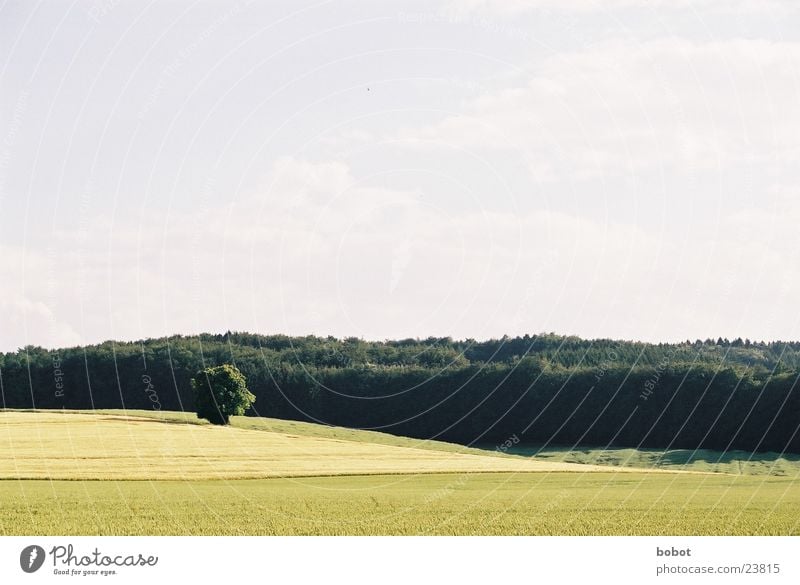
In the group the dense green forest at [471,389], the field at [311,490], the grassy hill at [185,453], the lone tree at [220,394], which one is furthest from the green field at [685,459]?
the lone tree at [220,394]

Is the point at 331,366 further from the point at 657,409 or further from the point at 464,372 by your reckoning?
the point at 657,409

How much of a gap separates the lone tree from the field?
11786 mm

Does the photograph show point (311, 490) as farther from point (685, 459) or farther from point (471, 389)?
point (471, 389)

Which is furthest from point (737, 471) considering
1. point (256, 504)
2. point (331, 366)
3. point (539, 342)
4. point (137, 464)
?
point (539, 342)

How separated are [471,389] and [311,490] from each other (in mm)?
94700

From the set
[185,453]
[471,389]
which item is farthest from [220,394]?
[471,389]

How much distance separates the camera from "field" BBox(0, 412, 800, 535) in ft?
109

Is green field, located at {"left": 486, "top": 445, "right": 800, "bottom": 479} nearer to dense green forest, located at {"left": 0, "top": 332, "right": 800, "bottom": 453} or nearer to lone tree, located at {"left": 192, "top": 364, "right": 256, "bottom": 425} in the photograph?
dense green forest, located at {"left": 0, "top": 332, "right": 800, "bottom": 453}

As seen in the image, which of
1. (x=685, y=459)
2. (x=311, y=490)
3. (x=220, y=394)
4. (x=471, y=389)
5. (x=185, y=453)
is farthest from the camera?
(x=471, y=389)

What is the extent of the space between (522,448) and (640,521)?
83772mm

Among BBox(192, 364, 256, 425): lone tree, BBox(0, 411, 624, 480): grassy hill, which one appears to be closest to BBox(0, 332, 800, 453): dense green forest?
BBox(192, 364, 256, 425): lone tree

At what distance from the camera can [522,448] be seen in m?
118

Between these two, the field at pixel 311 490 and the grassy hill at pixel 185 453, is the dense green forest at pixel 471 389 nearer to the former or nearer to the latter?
the grassy hill at pixel 185 453

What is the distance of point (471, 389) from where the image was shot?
14375cm
